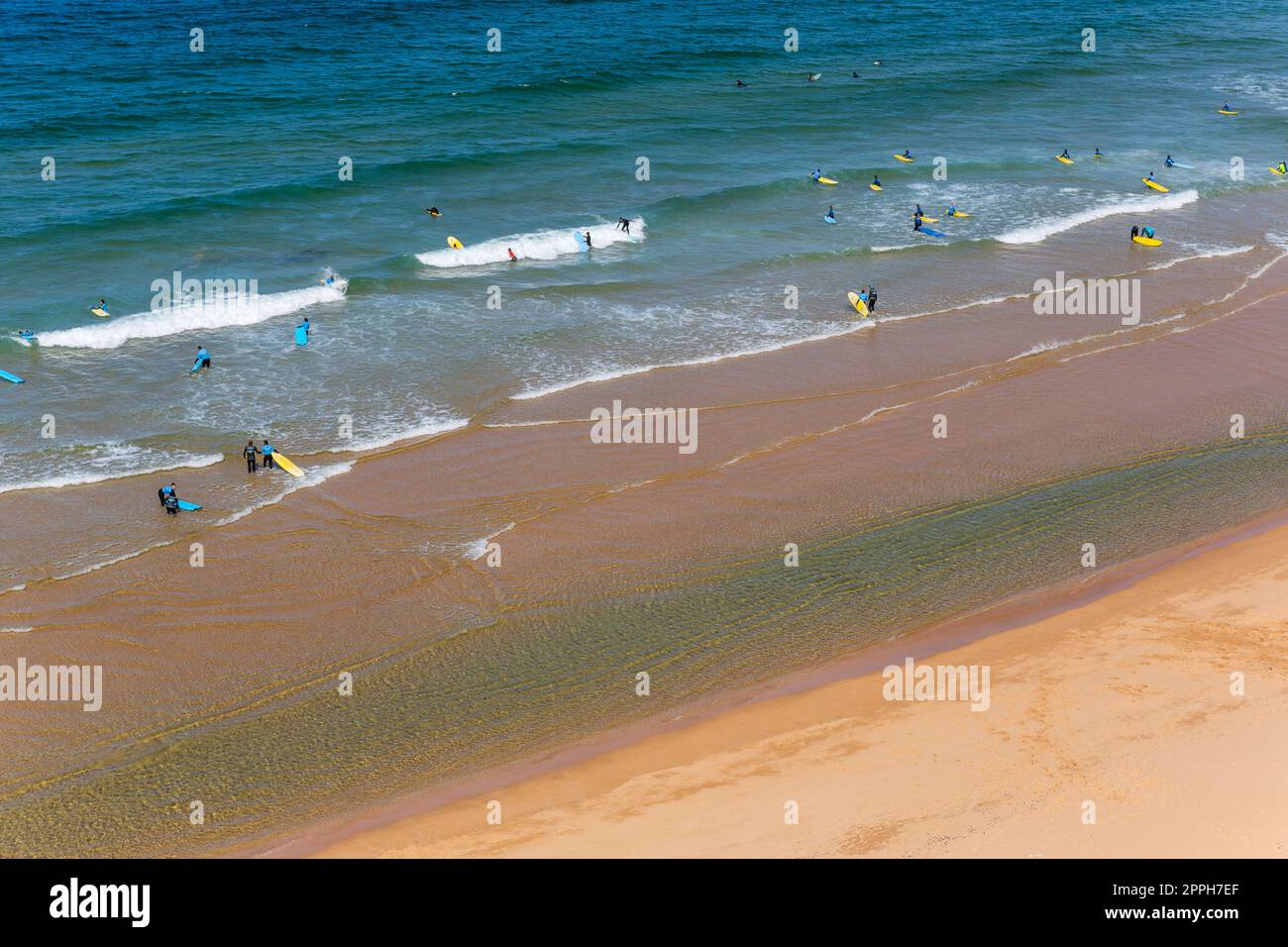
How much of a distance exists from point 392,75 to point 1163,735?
164 ft

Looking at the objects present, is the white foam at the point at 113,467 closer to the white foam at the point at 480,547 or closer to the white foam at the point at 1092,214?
the white foam at the point at 480,547

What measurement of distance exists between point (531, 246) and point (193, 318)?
1128cm

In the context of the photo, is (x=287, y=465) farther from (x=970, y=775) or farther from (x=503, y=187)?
(x=503, y=187)

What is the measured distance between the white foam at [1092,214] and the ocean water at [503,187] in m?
0.19

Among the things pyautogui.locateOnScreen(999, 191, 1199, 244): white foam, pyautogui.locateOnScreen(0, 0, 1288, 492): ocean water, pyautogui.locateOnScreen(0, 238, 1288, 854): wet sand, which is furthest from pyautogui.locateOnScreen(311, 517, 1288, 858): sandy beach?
pyautogui.locateOnScreen(999, 191, 1199, 244): white foam

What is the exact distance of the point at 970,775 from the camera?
16688mm

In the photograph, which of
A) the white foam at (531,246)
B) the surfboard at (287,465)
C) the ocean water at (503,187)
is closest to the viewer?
the surfboard at (287,465)

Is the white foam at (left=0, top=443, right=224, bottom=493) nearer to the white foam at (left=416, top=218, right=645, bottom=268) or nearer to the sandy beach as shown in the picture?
the sandy beach

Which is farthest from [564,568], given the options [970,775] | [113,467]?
[113,467]

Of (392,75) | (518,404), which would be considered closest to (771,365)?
(518,404)

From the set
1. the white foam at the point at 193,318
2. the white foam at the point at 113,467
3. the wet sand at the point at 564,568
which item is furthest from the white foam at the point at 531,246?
the white foam at the point at 113,467

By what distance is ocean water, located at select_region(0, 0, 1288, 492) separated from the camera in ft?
101

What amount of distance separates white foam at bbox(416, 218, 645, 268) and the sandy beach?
77.8 feet

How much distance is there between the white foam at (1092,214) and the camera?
4128 cm
